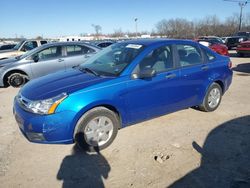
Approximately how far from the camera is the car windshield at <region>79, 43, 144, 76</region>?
4153 millimetres

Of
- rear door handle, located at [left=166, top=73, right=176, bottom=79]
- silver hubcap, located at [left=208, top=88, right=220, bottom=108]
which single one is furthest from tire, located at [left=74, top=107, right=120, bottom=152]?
silver hubcap, located at [left=208, top=88, right=220, bottom=108]

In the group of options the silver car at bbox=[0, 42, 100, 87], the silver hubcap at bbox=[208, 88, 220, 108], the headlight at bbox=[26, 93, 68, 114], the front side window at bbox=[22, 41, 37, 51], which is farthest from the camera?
the front side window at bbox=[22, 41, 37, 51]

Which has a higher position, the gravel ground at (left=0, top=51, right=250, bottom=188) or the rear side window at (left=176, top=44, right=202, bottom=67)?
the rear side window at (left=176, top=44, right=202, bottom=67)

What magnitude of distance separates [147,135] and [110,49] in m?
1.92

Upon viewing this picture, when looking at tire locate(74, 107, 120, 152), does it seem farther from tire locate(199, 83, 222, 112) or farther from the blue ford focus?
tire locate(199, 83, 222, 112)

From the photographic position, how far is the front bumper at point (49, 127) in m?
3.45

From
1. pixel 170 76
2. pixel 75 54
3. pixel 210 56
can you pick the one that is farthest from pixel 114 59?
pixel 75 54

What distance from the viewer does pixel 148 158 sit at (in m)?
3.62

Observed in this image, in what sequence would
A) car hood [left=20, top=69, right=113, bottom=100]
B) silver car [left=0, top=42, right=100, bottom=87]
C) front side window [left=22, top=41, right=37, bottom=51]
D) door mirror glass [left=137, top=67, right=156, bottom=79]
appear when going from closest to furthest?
car hood [left=20, top=69, right=113, bottom=100]
door mirror glass [left=137, top=67, right=156, bottom=79]
silver car [left=0, top=42, right=100, bottom=87]
front side window [left=22, top=41, right=37, bottom=51]

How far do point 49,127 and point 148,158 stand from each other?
1.52 m

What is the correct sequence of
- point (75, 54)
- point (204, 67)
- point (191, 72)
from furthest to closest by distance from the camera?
point (75, 54) → point (204, 67) → point (191, 72)

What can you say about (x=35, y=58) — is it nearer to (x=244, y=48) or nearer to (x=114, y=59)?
(x=114, y=59)

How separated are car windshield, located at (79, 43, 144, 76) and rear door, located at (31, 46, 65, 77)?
12.7 ft

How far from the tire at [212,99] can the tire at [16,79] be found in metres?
6.18
